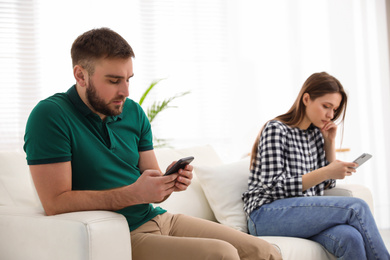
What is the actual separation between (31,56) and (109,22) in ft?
2.33

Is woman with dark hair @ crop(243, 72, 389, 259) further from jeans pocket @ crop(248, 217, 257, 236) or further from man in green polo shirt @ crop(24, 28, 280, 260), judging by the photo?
man in green polo shirt @ crop(24, 28, 280, 260)

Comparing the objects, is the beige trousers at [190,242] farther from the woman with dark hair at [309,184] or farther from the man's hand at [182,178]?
the woman with dark hair at [309,184]

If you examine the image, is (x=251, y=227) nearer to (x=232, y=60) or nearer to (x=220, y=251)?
(x=220, y=251)

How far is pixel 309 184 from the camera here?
2.07 meters

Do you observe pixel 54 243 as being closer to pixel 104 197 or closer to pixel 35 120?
→ pixel 104 197

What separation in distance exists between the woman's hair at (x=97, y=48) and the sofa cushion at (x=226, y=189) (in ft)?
3.18

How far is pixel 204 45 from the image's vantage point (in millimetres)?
4117

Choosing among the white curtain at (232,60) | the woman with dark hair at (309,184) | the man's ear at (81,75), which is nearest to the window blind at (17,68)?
the white curtain at (232,60)

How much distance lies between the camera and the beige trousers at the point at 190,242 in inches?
53.0

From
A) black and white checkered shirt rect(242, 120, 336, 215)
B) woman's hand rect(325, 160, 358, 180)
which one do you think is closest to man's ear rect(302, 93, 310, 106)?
black and white checkered shirt rect(242, 120, 336, 215)

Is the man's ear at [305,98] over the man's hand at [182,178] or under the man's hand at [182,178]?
over

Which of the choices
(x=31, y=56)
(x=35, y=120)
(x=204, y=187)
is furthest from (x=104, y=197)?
(x=31, y=56)

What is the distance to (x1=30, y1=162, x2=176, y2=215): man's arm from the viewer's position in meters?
1.36

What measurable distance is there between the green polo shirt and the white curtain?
2.31m
